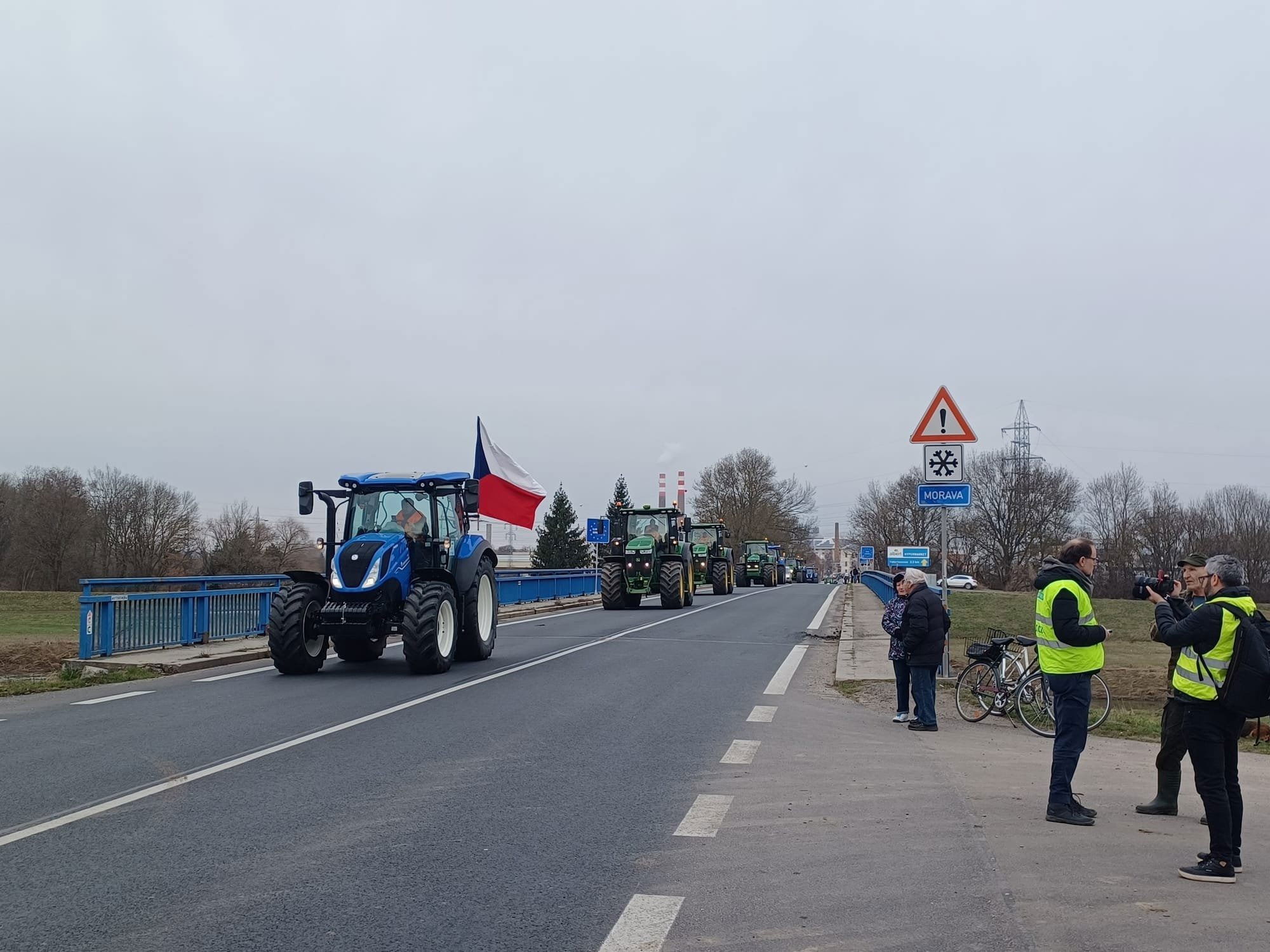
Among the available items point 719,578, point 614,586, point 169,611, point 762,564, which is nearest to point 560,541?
point 762,564

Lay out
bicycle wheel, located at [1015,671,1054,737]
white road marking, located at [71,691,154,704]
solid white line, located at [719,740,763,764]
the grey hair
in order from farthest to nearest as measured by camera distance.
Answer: white road marking, located at [71,691,154,704] → bicycle wheel, located at [1015,671,1054,737] → solid white line, located at [719,740,763,764] → the grey hair

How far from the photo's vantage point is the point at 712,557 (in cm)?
4144

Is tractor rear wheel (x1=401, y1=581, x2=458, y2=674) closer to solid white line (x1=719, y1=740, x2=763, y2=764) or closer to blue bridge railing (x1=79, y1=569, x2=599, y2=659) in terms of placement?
blue bridge railing (x1=79, y1=569, x2=599, y2=659)

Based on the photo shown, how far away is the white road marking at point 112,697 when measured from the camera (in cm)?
1156

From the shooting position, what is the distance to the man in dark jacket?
35.4ft

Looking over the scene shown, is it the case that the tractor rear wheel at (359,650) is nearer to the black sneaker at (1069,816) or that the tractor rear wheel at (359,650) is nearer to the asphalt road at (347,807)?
the asphalt road at (347,807)

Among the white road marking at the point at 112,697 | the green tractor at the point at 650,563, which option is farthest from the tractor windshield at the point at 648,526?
the white road marking at the point at 112,697

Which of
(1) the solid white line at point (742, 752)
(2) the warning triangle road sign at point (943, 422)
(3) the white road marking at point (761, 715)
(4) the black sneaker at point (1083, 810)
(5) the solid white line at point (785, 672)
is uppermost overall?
(2) the warning triangle road sign at point (943, 422)

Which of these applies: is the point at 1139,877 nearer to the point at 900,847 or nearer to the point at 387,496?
the point at 900,847

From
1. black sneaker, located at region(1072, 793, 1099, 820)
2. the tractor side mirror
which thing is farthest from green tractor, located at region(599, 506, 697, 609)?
black sneaker, located at region(1072, 793, 1099, 820)

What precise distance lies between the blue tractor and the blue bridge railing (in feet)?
7.46

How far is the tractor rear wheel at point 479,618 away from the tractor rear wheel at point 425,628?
44.4 inches

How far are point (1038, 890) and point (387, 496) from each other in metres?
11.4

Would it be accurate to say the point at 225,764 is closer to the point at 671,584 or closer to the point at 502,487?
the point at 502,487
